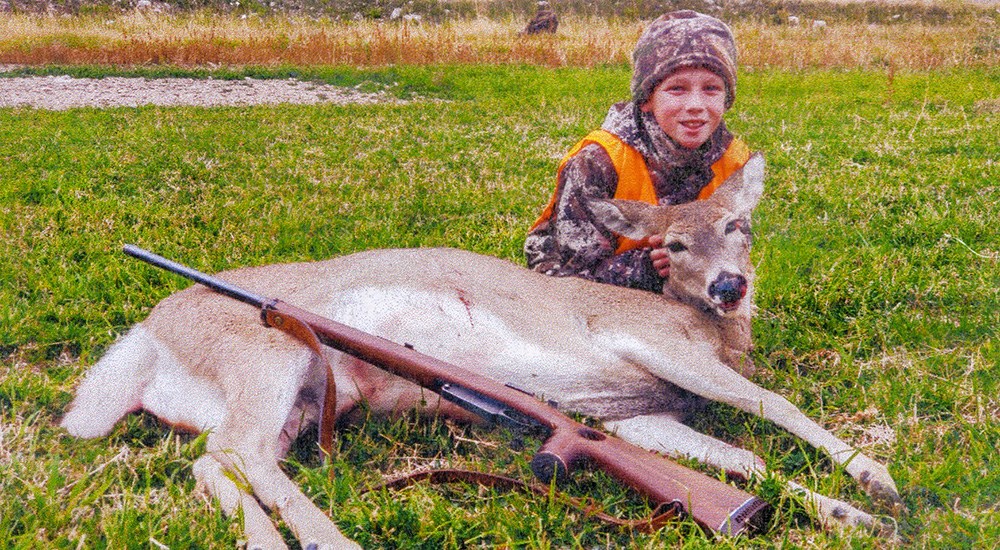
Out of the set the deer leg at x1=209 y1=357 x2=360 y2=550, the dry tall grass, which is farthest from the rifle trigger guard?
the dry tall grass

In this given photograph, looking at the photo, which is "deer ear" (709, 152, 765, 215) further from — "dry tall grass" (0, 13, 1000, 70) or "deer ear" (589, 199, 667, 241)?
"dry tall grass" (0, 13, 1000, 70)

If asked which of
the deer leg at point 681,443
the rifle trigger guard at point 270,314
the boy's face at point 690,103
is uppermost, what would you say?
the boy's face at point 690,103

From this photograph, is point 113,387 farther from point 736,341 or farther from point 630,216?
point 736,341

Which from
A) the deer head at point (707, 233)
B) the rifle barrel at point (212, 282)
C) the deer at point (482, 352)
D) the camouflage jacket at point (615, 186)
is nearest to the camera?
the deer at point (482, 352)

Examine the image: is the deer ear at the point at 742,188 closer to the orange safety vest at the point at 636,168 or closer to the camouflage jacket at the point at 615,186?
the orange safety vest at the point at 636,168

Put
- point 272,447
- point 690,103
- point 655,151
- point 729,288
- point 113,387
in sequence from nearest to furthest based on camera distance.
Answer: point 272,447 < point 113,387 < point 729,288 < point 690,103 < point 655,151

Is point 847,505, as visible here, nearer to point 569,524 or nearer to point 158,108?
point 569,524

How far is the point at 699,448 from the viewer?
3.20 metres

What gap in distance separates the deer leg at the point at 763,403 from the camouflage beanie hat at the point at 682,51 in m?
1.15

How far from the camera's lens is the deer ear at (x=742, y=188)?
376cm

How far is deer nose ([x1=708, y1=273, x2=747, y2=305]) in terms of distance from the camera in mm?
3488

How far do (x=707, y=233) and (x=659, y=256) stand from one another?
0.29 metres

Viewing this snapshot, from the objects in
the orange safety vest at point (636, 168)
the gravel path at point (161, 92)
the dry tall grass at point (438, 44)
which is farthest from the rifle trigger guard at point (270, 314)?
the dry tall grass at point (438, 44)

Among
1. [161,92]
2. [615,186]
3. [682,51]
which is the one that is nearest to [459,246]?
[615,186]
